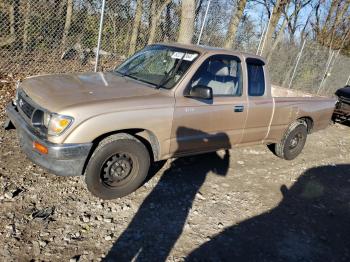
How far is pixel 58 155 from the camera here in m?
3.44

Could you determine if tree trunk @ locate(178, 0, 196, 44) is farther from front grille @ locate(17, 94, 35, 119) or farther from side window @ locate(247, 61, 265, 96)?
front grille @ locate(17, 94, 35, 119)

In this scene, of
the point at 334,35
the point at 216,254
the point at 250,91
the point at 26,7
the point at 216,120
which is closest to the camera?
the point at 216,254

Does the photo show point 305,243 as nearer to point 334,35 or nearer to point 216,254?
point 216,254

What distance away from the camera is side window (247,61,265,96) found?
5141 millimetres

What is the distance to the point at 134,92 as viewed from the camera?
4047 millimetres

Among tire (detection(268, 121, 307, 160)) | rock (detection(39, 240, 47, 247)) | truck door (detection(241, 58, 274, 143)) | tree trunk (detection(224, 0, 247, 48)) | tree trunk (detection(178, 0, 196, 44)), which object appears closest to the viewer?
rock (detection(39, 240, 47, 247))

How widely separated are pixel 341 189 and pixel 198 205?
2.85 metres

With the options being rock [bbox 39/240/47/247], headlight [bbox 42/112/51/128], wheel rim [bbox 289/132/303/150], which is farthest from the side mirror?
wheel rim [bbox 289/132/303/150]

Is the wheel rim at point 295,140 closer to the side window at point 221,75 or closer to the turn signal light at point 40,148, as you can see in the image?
the side window at point 221,75

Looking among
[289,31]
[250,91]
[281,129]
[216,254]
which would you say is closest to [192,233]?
[216,254]

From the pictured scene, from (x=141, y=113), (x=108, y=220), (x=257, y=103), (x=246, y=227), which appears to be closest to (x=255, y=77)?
(x=257, y=103)

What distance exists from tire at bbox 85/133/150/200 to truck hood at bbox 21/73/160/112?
511 mm

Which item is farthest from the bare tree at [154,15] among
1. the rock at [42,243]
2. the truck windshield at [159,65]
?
the rock at [42,243]

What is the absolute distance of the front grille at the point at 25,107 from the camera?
12.3 ft
